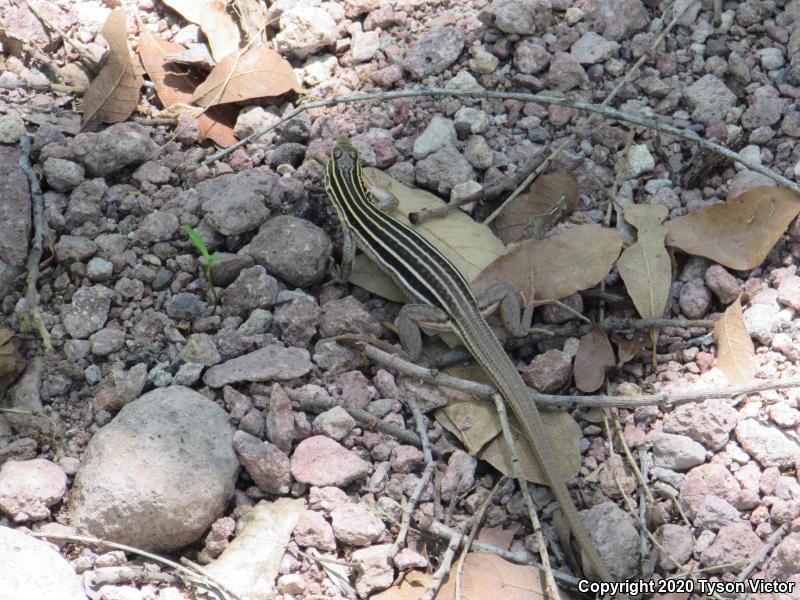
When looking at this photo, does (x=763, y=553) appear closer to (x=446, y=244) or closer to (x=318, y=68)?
(x=446, y=244)

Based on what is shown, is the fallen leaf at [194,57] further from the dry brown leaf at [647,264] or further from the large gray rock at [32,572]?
the large gray rock at [32,572]

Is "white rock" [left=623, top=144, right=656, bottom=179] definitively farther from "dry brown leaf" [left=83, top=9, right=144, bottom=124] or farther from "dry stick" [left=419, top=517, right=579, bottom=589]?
"dry brown leaf" [left=83, top=9, right=144, bottom=124]

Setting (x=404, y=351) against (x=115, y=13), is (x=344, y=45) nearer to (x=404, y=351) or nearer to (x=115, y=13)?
(x=115, y=13)

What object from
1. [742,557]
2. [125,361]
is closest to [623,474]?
[742,557]

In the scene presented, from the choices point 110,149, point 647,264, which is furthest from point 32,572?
point 647,264

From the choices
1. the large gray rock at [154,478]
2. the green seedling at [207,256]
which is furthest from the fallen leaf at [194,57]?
the large gray rock at [154,478]

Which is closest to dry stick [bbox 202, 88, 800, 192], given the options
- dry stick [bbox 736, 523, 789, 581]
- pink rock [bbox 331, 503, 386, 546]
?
dry stick [bbox 736, 523, 789, 581]
